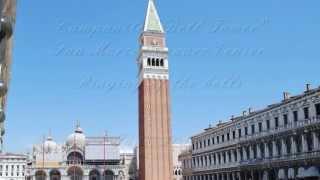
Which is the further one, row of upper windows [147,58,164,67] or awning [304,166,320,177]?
row of upper windows [147,58,164,67]

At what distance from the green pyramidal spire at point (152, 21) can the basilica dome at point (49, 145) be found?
37.3 meters

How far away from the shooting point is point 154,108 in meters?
72.8

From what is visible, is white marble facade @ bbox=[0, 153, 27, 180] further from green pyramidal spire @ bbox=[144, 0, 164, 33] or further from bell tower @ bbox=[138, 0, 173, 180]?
green pyramidal spire @ bbox=[144, 0, 164, 33]

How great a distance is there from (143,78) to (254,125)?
2346 centimetres

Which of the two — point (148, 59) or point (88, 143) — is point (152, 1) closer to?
point (148, 59)

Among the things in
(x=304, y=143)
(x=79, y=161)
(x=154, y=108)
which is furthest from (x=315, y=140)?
(x=79, y=161)

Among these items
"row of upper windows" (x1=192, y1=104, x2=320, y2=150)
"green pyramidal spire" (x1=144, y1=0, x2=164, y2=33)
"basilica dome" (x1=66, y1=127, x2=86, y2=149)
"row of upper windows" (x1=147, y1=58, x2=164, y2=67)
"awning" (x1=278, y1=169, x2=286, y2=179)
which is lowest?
"awning" (x1=278, y1=169, x2=286, y2=179)

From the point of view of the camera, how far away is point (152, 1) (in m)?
82.3

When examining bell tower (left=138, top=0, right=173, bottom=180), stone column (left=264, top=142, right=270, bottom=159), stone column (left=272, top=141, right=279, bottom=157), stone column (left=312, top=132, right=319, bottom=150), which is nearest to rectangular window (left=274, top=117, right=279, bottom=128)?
stone column (left=272, top=141, right=279, bottom=157)

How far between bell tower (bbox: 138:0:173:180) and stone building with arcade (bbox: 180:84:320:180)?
6.57 meters

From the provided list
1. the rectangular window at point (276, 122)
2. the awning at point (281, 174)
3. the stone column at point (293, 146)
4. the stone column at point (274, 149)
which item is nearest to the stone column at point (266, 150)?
the stone column at point (274, 149)

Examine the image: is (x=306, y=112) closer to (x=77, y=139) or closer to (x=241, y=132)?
(x=241, y=132)

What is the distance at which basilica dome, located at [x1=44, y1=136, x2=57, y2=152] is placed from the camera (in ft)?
324

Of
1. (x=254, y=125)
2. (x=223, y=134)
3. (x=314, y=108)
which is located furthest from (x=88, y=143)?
(x=314, y=108)
